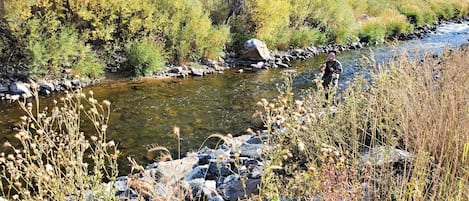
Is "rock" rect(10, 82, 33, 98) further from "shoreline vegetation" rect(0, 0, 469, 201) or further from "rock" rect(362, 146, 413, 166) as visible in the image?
"rock" rect(362, 146, 413, 166)

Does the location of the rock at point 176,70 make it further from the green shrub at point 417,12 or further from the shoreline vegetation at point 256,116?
the green shrub at point 417,12

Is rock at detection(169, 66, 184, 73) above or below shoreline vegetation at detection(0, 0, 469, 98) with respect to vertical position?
below

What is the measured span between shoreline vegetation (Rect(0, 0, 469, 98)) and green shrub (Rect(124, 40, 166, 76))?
0.11 ft

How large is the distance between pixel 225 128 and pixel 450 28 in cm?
2537

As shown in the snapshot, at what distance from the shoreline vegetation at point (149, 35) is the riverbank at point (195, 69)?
0.04 m

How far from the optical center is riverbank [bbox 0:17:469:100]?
44.2 feet

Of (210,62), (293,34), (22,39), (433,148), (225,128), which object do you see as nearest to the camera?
(433,148)

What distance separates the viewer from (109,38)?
1620 centimetres

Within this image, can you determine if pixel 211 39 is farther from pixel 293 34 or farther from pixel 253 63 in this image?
pixel 293 34

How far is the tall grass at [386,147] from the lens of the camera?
3.62 meters

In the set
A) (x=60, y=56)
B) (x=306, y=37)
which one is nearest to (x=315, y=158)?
(x=60, y=56)

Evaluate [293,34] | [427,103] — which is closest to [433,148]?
[427,103]

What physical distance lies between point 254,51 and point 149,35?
438cm

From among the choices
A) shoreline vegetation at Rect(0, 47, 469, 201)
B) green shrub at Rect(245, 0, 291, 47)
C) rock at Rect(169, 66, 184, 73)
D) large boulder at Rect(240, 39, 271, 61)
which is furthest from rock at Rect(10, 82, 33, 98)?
green shrub at Rect(245, 0, 291, 47)
